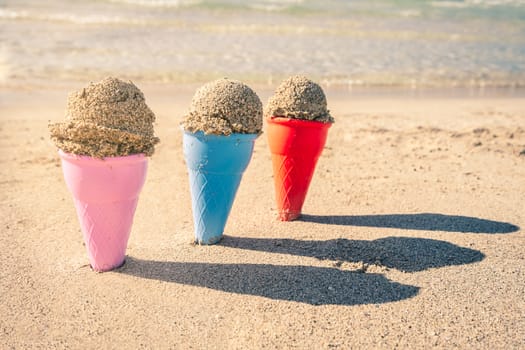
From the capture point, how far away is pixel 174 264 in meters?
A: 3.47

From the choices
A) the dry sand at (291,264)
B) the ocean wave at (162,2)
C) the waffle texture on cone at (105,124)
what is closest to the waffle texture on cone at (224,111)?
the waffle texture on cone at (105,124)

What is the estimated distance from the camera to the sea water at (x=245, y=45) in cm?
1142

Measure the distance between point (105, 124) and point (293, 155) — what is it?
1554 mm

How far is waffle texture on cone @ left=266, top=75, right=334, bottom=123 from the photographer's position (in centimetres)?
399

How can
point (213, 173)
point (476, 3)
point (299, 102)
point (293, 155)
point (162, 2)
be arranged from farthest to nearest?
1. point (476, 3)
2. point (162, 2)
3. point (293, 155)
4. point (299, 102)
5. point (213, 173)

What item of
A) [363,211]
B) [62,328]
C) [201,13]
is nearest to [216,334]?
[62,328]

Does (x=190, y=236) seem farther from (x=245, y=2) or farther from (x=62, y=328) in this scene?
(x=245, y=2)

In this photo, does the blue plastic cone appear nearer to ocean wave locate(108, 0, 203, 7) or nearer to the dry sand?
the dry sand

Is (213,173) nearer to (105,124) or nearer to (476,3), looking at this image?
(105,124)

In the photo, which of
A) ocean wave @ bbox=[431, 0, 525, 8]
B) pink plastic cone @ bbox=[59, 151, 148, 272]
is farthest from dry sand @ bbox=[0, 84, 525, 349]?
ocean wave @ bbox=[431, 0, 525, 8]

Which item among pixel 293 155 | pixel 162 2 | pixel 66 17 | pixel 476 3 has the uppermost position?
pixel 162 2

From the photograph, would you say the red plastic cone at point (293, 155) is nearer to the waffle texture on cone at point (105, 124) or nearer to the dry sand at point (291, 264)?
the dry sand at point (291, 264)

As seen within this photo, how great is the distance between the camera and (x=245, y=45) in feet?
49.2

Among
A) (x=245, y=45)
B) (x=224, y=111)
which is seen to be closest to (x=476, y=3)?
(x=245, y=45)
